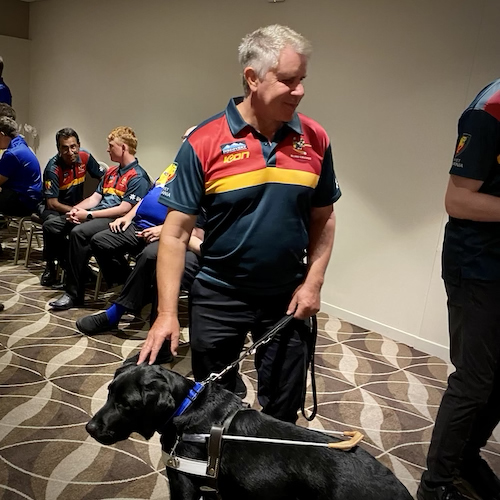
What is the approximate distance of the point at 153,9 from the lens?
4.95 meters

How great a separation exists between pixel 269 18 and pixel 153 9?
1515mm

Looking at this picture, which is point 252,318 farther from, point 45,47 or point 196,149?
point 45,47

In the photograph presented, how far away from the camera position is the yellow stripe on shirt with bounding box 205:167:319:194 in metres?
1.44

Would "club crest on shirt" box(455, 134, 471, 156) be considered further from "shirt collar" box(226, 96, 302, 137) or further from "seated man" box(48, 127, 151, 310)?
"seated man" box(48, 127, 151, 310)

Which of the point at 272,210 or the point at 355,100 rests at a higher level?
the point at 355,100

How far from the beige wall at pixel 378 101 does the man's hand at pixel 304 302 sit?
1.97 m

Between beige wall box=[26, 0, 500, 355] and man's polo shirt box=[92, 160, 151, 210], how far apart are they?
974 millimetres

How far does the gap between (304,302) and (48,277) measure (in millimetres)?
3068

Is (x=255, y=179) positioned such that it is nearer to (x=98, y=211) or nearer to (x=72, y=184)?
(x=98, y=211)

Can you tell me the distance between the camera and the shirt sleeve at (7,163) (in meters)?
4.32

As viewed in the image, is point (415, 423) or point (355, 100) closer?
point (415, 423)

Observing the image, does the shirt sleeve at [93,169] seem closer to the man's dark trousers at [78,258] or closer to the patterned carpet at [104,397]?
the man's dark trousers at [78,258]

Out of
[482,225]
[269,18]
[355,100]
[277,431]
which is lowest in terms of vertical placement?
[277,431]

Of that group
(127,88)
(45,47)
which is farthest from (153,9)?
(45,47)
